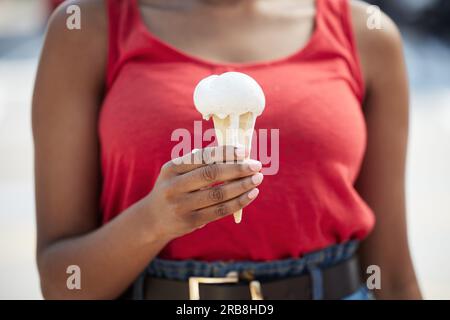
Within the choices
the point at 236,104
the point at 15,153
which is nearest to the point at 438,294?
the point at 236,104

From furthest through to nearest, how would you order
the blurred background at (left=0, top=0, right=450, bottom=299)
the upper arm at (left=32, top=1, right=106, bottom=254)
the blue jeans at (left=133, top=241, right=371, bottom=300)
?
the blurred background at (left=0, top=0, right=450, bottom=299) < the upper arm at (left=32, top=1, right=106, bottom=254) < the blue jeans at (left=133, top=241, right=371, bottom=300)

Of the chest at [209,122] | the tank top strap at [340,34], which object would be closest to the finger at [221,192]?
the chest at [209,122]

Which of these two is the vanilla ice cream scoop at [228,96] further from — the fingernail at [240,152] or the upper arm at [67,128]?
the upper arm at [67,128]

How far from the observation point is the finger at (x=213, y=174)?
5.77 ft

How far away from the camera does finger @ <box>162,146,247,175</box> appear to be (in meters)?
1.76

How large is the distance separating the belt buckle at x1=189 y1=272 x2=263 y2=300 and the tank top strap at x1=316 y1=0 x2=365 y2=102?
2.15 feet

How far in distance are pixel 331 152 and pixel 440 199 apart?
5250 millimetres

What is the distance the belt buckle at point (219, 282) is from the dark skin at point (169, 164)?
5.2 inches

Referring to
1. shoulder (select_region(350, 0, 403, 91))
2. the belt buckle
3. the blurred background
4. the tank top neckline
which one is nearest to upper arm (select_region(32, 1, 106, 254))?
the tank top neckline

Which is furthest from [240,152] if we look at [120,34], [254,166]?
[120,34]

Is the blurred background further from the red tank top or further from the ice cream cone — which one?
the ice cream cone

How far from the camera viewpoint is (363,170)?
2.53 meters

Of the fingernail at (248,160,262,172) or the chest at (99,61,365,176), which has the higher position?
the chest at (99,61,365,176)

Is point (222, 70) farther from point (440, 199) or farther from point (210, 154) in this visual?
point (440, 199)
